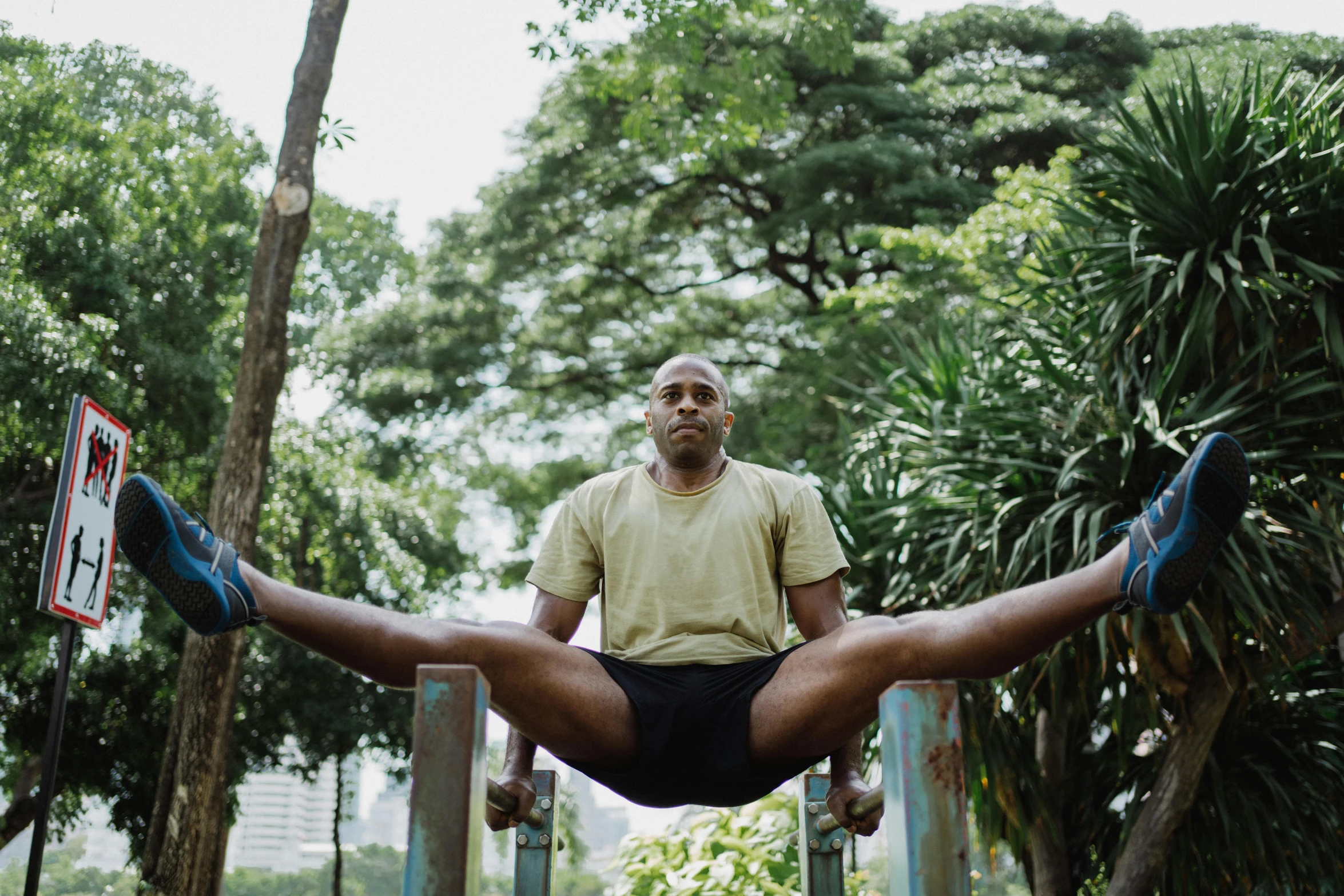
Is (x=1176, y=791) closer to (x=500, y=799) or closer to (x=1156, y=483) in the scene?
(x=1156, y=483)

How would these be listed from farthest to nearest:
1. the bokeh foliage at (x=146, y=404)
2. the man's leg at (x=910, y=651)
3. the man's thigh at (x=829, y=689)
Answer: the bokeh foliage at (x=146, y=404)
the man's thigh at (x=829, y=689)
the man's leg at (x=910, y=651)

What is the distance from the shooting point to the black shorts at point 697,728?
212cm

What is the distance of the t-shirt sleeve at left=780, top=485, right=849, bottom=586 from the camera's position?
2.48m

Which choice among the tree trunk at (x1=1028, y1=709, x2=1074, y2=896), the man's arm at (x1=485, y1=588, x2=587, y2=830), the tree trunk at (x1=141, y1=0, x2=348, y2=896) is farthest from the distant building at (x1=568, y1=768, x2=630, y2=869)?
the man's arm at (x1=485, y1=588, x2=587, y2=830)

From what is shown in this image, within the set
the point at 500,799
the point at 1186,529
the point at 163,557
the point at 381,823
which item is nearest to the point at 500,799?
the point at 500,799

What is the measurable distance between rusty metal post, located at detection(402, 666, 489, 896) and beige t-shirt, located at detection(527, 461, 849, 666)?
874 mm

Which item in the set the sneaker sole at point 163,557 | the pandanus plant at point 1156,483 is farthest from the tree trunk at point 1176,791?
the sneaker sole at point 163,557

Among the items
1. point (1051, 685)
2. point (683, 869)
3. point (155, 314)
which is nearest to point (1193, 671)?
point (1051, 685)

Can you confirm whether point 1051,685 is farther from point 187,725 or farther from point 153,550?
point 153,550

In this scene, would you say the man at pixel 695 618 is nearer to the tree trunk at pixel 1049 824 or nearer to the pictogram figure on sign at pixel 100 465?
the pictogram figure on sign at pixel 100 465

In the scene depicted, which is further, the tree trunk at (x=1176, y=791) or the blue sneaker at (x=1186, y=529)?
the tree trunk at (x=1176, y=791)

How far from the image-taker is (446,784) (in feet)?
4.73

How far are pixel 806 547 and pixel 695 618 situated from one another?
0.31 m

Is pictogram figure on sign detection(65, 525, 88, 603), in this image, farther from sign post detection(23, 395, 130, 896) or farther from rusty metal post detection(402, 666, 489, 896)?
rusty metal post detection(402, 666, 489, 896)
